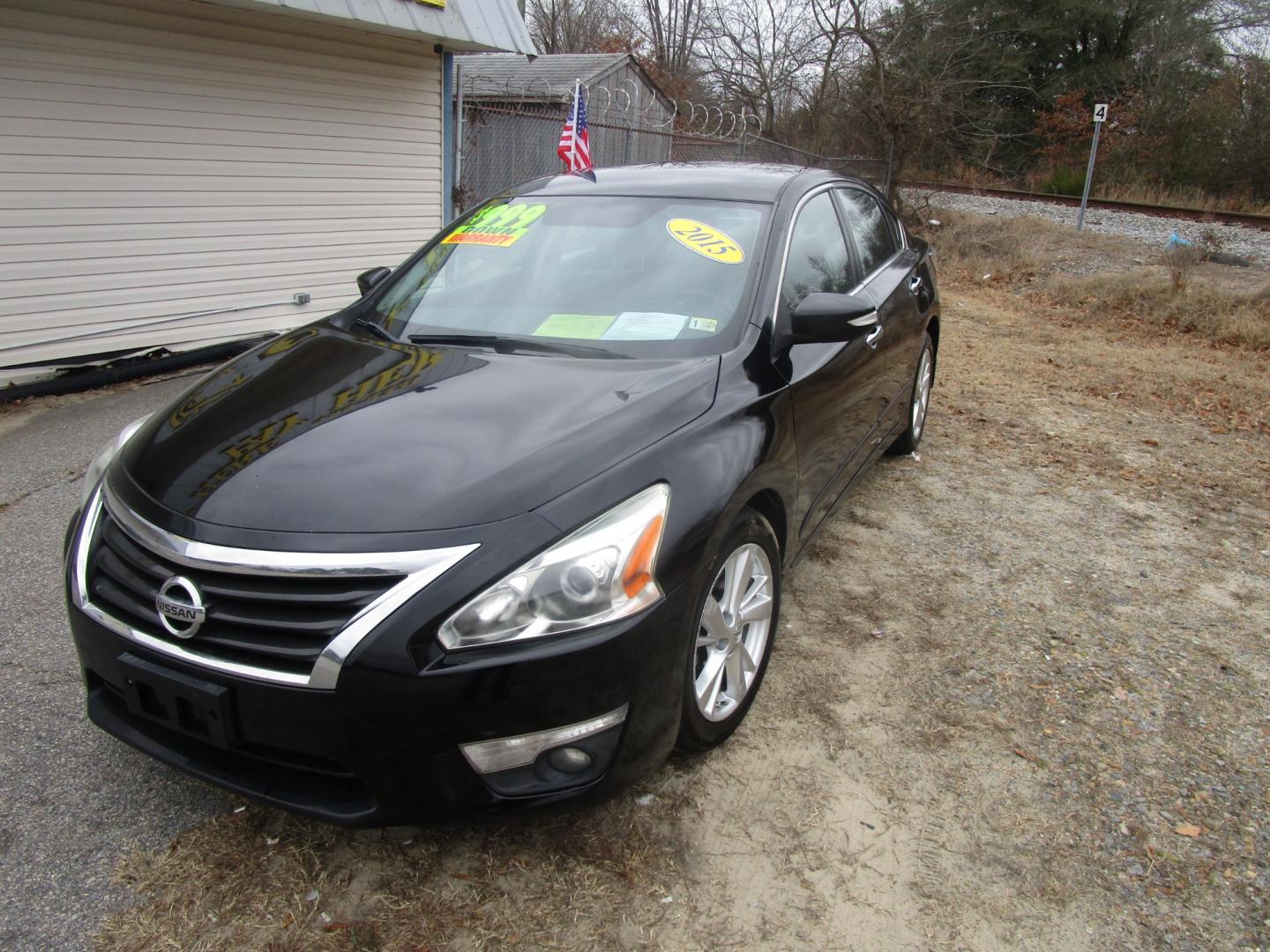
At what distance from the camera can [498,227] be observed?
355 cm

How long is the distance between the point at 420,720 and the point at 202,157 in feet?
21.5

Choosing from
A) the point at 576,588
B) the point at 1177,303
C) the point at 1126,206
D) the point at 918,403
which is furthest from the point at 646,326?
the point at 1126,206

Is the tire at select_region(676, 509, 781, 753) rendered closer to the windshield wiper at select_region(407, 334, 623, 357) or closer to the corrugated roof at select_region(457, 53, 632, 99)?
the windshield wiper at select_region(407, 334, 623, 357)

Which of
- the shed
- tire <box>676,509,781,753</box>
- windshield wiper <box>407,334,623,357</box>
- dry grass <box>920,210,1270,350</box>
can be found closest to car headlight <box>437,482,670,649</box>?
tire <box>676,509,781,753</box>

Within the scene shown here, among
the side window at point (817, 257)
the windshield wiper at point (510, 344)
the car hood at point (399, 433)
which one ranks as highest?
the side window at point (817, 257)

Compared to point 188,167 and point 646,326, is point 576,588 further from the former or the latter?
point 188,167

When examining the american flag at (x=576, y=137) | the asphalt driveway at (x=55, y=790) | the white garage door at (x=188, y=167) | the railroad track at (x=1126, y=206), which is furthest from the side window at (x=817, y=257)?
the railroad track at (x=1126, y=206)

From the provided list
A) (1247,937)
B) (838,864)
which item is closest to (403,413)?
(838,864)

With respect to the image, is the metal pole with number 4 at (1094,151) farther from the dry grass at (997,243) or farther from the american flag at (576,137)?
the american flag at (576,137)

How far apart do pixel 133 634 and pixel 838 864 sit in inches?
70.8

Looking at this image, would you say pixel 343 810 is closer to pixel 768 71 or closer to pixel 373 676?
pixel 373 676

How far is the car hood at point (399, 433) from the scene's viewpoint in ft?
6.63

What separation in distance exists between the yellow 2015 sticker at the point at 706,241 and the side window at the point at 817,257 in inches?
7.8

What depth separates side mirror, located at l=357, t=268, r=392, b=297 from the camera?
3.68 metres
